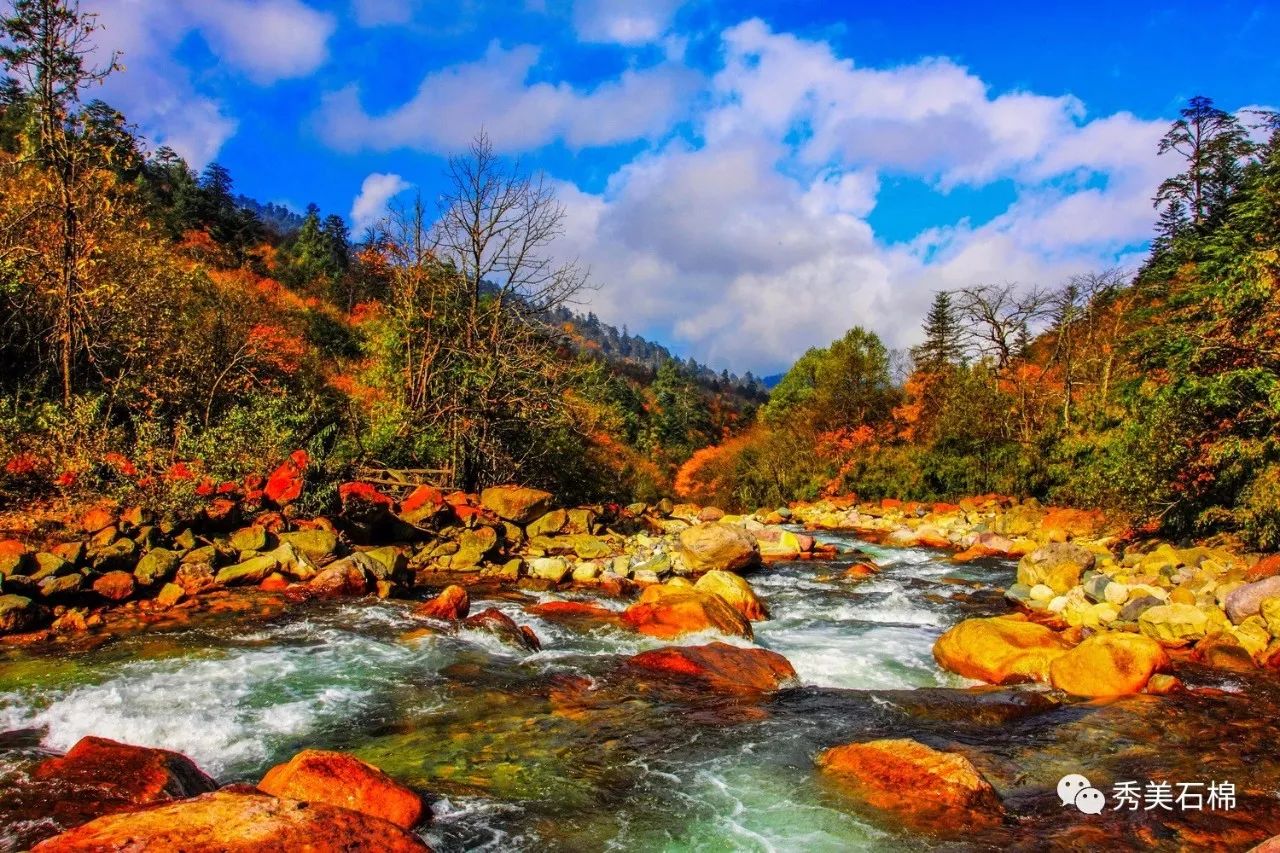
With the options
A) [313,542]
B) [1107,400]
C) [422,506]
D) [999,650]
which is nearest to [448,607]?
[313,542]

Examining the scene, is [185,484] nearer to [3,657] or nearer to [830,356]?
Result: [3,657]

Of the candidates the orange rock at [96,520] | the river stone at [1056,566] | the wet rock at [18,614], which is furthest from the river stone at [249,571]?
the river stone at [1056,566]

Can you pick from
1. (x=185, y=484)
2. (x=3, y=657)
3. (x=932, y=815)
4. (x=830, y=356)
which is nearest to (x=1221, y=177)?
(x=830, y=356)

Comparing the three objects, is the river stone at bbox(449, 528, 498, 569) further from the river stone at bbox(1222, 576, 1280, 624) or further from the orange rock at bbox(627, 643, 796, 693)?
the river stone at bbox(1222, 576, 1280, 624)

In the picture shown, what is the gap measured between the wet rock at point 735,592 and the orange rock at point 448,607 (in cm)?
365

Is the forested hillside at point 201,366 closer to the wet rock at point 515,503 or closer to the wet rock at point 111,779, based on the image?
the wet rock at point 515,503

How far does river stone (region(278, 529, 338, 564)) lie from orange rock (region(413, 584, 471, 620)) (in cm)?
270

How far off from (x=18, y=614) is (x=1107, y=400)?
25.2 metres

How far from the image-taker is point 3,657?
741 centimetres

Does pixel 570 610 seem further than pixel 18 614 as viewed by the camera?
Yes

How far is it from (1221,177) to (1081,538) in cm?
2496

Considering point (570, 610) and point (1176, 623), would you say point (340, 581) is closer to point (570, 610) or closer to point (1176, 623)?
point (570, 610)

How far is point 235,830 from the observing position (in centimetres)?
336

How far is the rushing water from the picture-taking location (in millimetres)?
4914
